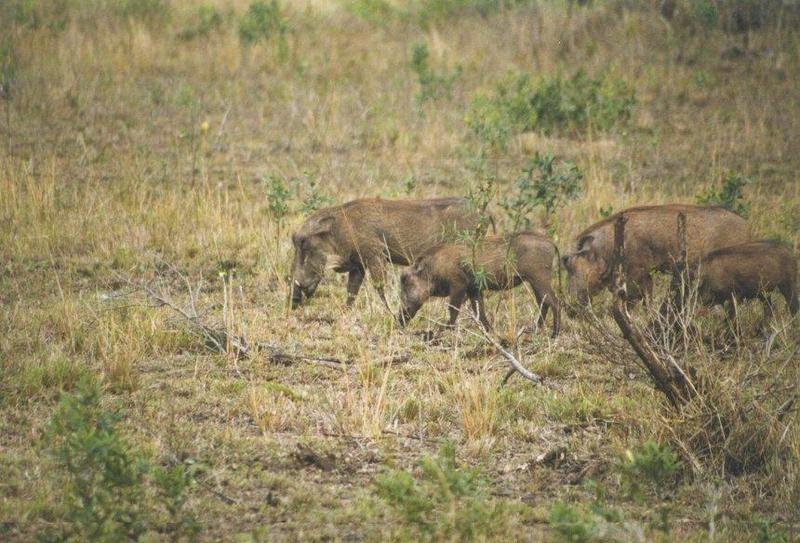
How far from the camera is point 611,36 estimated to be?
17.0 meters

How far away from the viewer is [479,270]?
8.18 m

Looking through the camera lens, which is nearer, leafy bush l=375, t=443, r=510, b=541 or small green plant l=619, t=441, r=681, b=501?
leafy bush l=375, t=443, r=510, b=541

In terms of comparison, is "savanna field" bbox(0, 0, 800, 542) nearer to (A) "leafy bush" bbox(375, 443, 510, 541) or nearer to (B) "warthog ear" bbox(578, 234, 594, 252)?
(A) "leafy bush" bbox(375, 443, 510, 541)

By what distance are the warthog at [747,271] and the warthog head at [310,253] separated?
284cm

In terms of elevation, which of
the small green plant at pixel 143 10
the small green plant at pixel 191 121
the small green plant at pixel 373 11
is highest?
the small green plant at pixel 143 10

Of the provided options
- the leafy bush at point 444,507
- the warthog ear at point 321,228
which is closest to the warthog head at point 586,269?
the warthog ear at point 321,228

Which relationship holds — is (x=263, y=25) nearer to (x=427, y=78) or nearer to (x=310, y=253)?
(x=427, y=78)

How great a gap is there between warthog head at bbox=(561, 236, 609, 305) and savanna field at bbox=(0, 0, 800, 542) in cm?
29

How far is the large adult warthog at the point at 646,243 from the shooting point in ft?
27.4

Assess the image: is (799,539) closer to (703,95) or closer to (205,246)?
(205,246)

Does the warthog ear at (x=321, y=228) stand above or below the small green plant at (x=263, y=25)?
below

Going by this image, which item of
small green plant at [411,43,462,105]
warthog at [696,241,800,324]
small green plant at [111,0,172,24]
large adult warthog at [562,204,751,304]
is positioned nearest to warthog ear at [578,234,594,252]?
large adult warthog at [562,204,751,304]

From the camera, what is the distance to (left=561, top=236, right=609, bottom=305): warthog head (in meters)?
8.51

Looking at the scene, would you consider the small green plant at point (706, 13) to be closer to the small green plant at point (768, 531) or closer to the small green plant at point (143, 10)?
the small green plant at point (143, 10)
